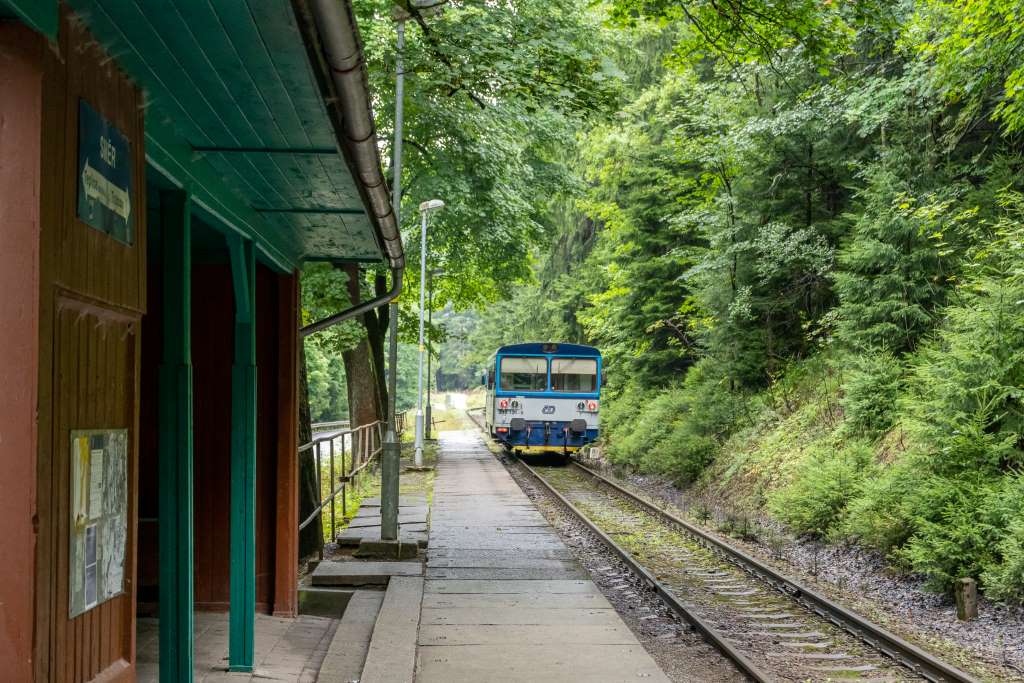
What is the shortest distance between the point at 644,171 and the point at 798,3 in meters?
15.3

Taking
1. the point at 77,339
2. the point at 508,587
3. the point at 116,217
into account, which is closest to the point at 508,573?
the point at 508,587

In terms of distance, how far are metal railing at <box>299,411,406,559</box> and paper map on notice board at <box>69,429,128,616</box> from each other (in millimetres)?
5582

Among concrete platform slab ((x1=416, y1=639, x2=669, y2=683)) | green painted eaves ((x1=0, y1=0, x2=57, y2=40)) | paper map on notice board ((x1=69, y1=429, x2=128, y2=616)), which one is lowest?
concrete platform slab ((x1=416, y1=639, x2=669, y2=683))

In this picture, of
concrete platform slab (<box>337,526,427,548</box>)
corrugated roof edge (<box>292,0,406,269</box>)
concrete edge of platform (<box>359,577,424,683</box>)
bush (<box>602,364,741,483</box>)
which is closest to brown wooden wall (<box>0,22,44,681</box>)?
corrugated roof edge (<box>292,0,406,269</box>)

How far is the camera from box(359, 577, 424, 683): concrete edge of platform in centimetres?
656

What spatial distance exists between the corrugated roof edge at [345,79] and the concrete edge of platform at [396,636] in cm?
337

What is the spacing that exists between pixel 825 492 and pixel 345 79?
10194 mm

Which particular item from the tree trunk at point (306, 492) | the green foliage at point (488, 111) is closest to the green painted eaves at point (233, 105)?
the green foliage at point (488, 111)

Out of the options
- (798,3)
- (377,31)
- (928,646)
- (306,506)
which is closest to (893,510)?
(928,646)

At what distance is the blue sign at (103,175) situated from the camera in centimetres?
300

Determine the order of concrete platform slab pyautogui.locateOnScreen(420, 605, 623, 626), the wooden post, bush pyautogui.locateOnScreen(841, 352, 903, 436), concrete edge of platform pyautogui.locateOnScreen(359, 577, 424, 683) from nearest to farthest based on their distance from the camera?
concrete edge of platform pyautogui.locateOnScreen(359, 577, 424, 683) < concrete platform slab pyautogui.locateOnScreen(420, 605, 623, 626) < the wooden post < bush pyautogui.locateOnScreen(841, 352, 903, 436)

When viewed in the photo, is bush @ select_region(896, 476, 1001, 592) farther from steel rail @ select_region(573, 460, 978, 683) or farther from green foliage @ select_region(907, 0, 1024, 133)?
green foliage @ select_region(907, 0, 1024, 133)

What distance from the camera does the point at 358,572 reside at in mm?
9805

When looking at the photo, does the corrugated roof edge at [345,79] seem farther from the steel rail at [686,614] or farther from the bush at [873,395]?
the bush at [873,395]
